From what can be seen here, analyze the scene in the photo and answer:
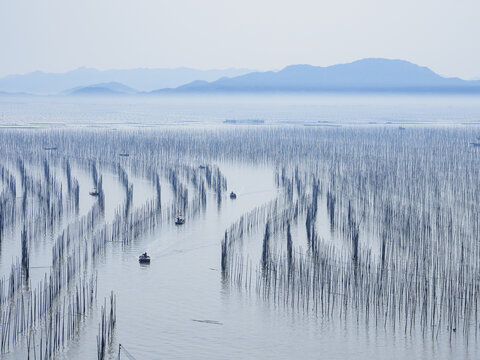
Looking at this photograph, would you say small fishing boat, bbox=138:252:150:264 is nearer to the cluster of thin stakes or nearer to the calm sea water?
the calm sea water

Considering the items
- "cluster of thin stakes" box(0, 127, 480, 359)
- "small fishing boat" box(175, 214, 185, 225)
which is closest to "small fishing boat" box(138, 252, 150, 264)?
"cluster of thin stakes" box(0, 127, 480, 359)

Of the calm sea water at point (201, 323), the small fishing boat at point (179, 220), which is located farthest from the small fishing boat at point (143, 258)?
the small fishing boat at point (179, 220)

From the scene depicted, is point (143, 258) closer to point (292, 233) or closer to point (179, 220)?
point (179, 220)

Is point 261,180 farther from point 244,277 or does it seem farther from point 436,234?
point 244,277

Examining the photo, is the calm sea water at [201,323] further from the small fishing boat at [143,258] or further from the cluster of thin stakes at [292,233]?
the cluster of thin stakes at [292,233]

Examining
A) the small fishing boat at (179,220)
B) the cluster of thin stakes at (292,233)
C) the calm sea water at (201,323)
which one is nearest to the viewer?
the calm sea water at (201,323)

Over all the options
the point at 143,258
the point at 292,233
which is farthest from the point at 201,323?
the point at 292,233

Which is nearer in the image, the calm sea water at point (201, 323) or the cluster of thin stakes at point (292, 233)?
the calm sea water at point (201, 323)

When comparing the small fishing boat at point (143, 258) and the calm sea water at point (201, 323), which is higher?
the small fishing boat at point (143, 258)

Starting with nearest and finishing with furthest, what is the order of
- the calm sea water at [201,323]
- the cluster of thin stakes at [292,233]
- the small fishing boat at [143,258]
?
1. the calm sea water at [201,323]
2. the cluster of thin stakes at [292,233]
3. the small fishing boat at [143,258]
